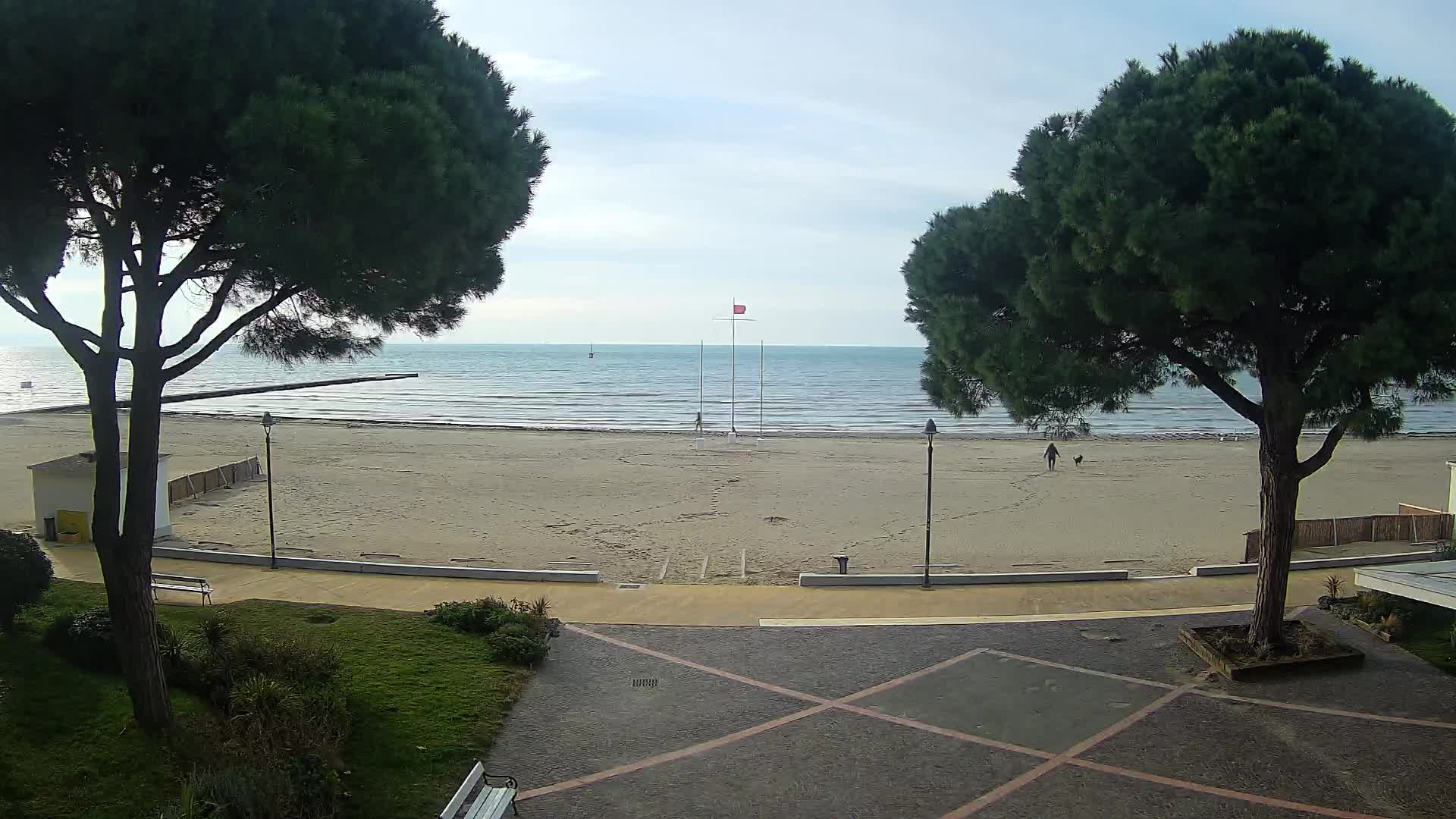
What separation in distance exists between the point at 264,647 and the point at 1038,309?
915 cm

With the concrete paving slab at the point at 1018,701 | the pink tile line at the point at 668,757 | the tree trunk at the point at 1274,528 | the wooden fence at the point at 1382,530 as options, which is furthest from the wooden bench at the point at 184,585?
the wooden fence at the point at 1382,530

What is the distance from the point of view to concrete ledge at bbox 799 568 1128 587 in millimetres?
16219

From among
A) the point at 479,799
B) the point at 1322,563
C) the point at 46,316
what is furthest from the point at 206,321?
the point at 1322,563

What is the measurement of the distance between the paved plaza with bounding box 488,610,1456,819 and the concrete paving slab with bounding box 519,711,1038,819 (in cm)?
2

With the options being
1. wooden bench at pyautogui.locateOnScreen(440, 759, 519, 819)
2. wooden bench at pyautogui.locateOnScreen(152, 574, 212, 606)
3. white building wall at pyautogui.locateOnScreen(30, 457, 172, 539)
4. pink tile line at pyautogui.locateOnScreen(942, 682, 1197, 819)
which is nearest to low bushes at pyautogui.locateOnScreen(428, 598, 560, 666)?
wooden bench at pyautogui.locateOnScreen(440, 759, 519, 819)

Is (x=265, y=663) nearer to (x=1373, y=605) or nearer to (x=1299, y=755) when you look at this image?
(x=1299, y=755)

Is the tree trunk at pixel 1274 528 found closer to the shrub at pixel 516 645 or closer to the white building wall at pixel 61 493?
the shrub at pixel 516 645

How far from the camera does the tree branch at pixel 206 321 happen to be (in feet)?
24.7

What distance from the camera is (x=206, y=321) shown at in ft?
25.9

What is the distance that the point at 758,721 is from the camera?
32.3 feet

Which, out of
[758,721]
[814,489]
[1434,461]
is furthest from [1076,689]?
[1434,461]

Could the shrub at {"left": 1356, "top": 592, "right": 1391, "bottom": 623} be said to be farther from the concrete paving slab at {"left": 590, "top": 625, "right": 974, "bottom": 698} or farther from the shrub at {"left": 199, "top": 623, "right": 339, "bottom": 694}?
the shrub at {"left": 199, "top": 623, "right": 339, "bottom": 694}

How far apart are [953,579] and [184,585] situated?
1278cm

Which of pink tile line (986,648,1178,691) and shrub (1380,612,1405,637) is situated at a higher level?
shrub (1380,612,1405,637)
